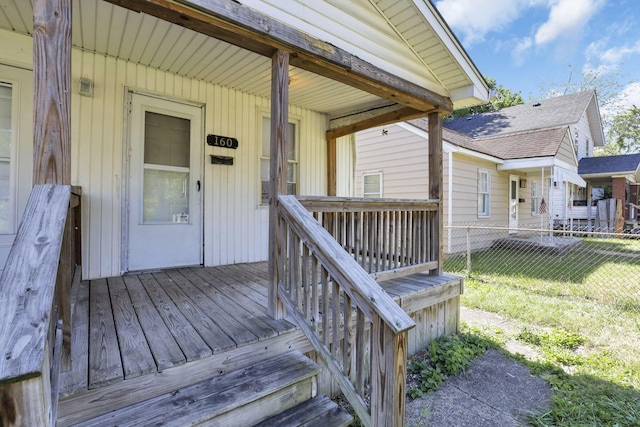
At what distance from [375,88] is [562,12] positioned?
1195 inches

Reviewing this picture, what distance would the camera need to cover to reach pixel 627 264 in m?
7.02

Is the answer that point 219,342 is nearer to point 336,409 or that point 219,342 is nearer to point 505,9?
point 336,409

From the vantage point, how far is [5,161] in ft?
9.12

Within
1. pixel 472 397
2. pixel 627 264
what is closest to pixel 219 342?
pixel 472 397

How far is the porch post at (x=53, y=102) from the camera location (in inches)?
57.3

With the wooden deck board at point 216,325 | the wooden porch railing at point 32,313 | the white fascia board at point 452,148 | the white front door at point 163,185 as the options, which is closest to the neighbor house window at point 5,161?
the white front door at point 163,185

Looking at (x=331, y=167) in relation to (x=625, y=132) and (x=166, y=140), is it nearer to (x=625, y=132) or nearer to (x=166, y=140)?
(x=166, y=140)

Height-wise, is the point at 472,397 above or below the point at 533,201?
below

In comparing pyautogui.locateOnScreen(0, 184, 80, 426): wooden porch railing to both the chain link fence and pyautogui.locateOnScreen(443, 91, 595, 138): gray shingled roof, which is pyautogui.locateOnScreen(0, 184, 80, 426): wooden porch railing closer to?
the chain link fence

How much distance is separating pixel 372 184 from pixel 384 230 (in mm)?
6569

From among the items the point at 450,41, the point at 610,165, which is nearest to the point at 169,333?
the point at 450,41

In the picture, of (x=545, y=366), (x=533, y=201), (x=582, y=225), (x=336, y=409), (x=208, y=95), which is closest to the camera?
(x=336, y=409)

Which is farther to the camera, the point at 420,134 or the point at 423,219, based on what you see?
the point at 420,134

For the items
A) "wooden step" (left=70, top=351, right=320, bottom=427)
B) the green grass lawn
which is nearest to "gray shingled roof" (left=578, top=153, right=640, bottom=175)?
the green grass lawn
